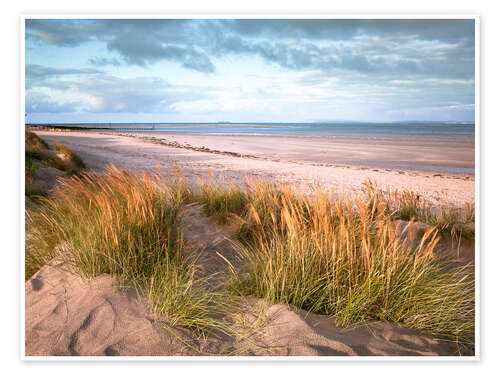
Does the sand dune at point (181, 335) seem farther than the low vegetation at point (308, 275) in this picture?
No

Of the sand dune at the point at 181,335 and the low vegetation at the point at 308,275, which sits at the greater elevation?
the low vegetation at the point at 308,275

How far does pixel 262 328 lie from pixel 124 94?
3366mm

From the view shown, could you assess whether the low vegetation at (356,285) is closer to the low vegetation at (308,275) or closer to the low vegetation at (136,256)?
the low vegetation at (308,275)

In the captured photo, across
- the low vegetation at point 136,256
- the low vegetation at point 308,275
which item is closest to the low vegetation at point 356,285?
the low vegetation at point 308,275

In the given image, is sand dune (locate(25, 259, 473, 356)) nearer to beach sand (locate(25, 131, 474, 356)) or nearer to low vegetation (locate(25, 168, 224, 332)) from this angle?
beach sand (locate(25, 131, 474, 356))

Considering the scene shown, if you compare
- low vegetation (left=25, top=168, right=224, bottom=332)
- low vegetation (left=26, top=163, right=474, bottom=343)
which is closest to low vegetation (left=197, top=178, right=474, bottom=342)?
low vegetation (left=26, top=163, right=474, bottom=343)

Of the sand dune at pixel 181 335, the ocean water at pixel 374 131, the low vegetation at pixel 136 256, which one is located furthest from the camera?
the ocean water at pixel 374 131

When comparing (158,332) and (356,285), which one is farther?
(356,285)

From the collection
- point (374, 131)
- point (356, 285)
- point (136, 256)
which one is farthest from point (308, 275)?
point (374, 131)

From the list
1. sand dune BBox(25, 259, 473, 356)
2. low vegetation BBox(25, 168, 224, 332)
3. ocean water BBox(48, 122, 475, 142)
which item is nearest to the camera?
sand dune BBox(25, 259, 473, 356)

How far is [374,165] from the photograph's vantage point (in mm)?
12250

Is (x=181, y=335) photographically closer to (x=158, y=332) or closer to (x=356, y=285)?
(x=158, y=332)
